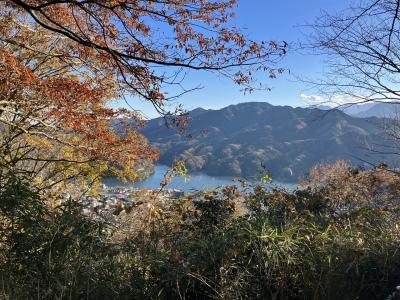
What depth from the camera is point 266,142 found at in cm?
9706

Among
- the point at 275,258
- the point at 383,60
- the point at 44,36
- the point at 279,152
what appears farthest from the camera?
the point at 279,152

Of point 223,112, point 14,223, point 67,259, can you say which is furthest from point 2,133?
point 223,112

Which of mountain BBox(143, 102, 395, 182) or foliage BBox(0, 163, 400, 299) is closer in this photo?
foliage BBox(0, 163, 400, 299)

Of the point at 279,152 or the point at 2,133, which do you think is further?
the point at 279,152

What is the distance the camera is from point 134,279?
11.3ft

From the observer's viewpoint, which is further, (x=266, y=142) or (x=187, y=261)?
(x=266, y=142)

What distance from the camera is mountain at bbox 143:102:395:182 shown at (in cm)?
5541

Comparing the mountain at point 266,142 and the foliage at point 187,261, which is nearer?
the foliage at point 187,261

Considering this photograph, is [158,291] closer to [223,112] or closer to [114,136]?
[114,136]

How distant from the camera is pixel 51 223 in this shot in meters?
3.86

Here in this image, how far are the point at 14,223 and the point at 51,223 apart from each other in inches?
14.3

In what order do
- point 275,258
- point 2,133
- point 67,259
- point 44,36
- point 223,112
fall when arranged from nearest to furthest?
point 275,258 < point 67,259 < point 44,36 < point 2,133 < point 223,112

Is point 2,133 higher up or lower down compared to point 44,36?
lower down

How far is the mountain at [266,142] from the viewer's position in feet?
182
